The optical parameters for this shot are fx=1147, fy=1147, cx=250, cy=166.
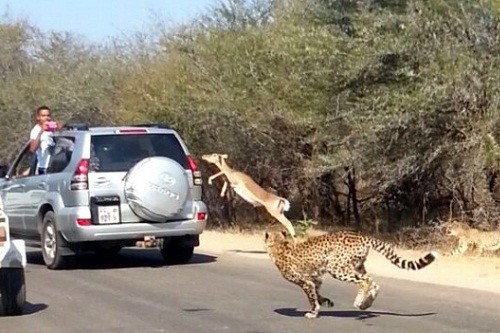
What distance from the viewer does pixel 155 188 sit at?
15102 millimetres

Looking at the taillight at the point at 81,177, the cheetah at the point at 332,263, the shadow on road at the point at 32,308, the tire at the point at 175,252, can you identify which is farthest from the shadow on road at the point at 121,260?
the cheetah at the point at 332,263

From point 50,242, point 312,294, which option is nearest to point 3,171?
point 50,242

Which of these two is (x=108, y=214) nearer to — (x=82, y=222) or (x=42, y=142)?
(x=82, y=222)

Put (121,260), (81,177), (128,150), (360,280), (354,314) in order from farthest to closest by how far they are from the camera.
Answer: (121,260), (128,150), (81,177), (354,314), (360,280)

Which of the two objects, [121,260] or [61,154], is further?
[121,260]

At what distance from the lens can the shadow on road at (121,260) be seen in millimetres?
16578

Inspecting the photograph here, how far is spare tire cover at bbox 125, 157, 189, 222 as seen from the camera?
49.4 feet

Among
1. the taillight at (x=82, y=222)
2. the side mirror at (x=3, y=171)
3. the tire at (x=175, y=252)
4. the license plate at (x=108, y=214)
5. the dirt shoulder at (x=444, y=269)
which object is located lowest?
the dirt shoulder at (x=444, y=269)

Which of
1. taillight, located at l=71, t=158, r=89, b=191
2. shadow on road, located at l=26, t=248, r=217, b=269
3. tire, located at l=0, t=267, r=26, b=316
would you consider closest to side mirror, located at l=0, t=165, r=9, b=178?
shadow on road, located at l=26, t=248, r=217, b=269

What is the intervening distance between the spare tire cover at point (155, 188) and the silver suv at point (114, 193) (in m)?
0.01

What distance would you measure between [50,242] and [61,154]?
123 centimetres

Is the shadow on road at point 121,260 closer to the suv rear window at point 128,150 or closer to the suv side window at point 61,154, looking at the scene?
the suv side window at point 61,154

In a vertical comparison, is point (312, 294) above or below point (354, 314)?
above

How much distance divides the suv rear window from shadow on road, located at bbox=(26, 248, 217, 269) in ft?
5.63
